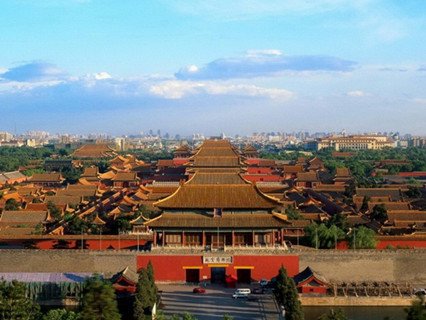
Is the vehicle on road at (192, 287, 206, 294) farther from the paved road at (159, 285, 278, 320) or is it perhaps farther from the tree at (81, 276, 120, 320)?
the tree at (81, 276, 120, 320)

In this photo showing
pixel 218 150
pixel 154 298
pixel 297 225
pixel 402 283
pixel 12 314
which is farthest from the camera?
pixel 218 150

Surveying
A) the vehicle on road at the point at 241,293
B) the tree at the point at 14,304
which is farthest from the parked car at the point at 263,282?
the tree at the point at 14,304

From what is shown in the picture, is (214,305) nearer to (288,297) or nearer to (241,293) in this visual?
(241,293)

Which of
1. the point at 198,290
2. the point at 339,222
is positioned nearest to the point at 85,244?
the point at 198,290

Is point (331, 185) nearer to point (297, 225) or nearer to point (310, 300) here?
point (297, 225)

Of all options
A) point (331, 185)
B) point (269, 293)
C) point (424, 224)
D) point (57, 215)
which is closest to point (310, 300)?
point (269, 293)

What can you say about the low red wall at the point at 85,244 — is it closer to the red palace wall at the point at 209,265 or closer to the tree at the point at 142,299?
the red palace wall at the point at 209,265
